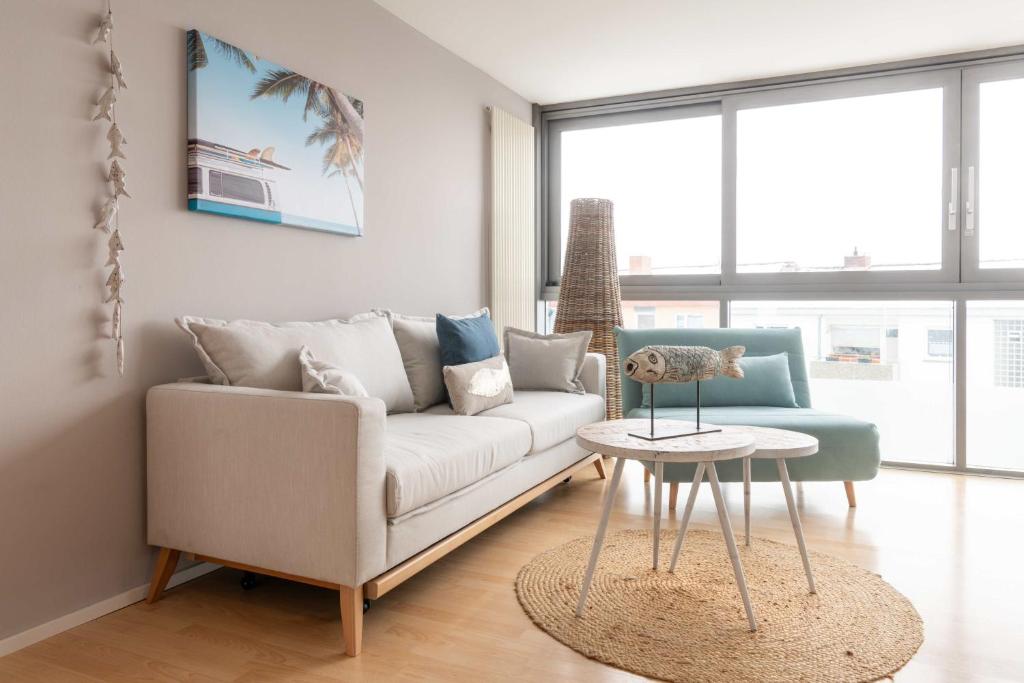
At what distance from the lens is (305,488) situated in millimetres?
1954

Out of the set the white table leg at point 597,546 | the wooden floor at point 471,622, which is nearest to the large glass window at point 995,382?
the wooden floor at point 471,622

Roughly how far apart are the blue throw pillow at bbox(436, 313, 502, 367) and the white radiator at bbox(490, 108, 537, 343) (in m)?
1.29

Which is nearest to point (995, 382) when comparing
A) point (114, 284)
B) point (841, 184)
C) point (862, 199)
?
point (862, 199)

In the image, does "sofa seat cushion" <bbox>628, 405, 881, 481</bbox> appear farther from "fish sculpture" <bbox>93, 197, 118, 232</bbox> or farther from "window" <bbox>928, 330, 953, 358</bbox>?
"fish sculpture" <bbox>93, 197, 118, 232</bbox>

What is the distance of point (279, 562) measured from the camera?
2006mm

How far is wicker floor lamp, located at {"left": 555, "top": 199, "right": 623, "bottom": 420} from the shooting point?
458 cm

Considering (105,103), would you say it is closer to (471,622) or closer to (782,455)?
(471,622)

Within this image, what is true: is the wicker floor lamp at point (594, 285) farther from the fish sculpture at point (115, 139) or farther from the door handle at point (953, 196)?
the fish sculpture at point (115, 139)

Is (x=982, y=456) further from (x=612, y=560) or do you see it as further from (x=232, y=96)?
(x=232, y=96)

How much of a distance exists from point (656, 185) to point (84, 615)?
4240 millimetres

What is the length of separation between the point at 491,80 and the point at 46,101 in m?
3.07

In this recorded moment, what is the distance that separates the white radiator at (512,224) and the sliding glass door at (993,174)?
272 cm

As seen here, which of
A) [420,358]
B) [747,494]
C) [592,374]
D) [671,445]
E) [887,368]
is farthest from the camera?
[887,368]

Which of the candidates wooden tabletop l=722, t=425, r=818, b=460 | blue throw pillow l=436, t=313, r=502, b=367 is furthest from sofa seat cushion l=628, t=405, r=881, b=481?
blue throw pillow l=436, t=313, r=502, b=367
